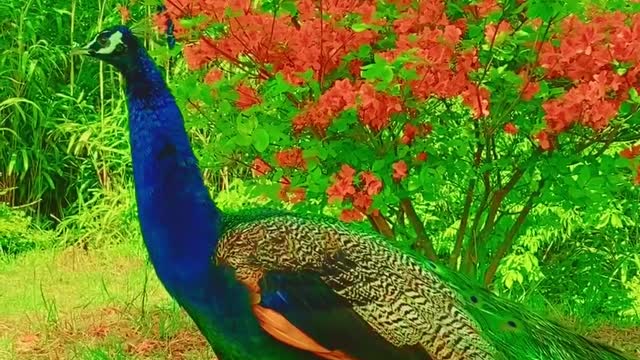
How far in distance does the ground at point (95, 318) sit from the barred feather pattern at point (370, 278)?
1522mm

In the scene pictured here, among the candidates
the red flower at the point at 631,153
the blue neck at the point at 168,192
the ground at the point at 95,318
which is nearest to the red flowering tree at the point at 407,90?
the red flower at the point at 631,153

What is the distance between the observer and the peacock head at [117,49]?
285 cm

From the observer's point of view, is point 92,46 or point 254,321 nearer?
point 254,321

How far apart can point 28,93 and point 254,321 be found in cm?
573

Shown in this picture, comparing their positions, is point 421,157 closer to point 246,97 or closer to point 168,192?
point 246,97

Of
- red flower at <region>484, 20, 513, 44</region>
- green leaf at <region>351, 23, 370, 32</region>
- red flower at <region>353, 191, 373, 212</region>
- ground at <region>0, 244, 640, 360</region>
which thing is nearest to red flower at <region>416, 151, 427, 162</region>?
red flower at <region>353, 191, 373, 212</region>

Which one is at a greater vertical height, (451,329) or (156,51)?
(156,51)

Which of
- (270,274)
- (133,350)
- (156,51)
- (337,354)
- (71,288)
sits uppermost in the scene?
(156,51)

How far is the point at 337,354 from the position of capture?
8.21ft

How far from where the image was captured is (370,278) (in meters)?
2.56

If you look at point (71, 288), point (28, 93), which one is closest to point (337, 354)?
point (71, 288)

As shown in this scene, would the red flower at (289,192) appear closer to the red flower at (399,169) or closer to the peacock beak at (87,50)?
the red flower at (399,169)

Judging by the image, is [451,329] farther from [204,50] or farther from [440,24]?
[204,50]

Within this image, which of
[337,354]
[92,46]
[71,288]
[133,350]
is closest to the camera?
[337,354]
